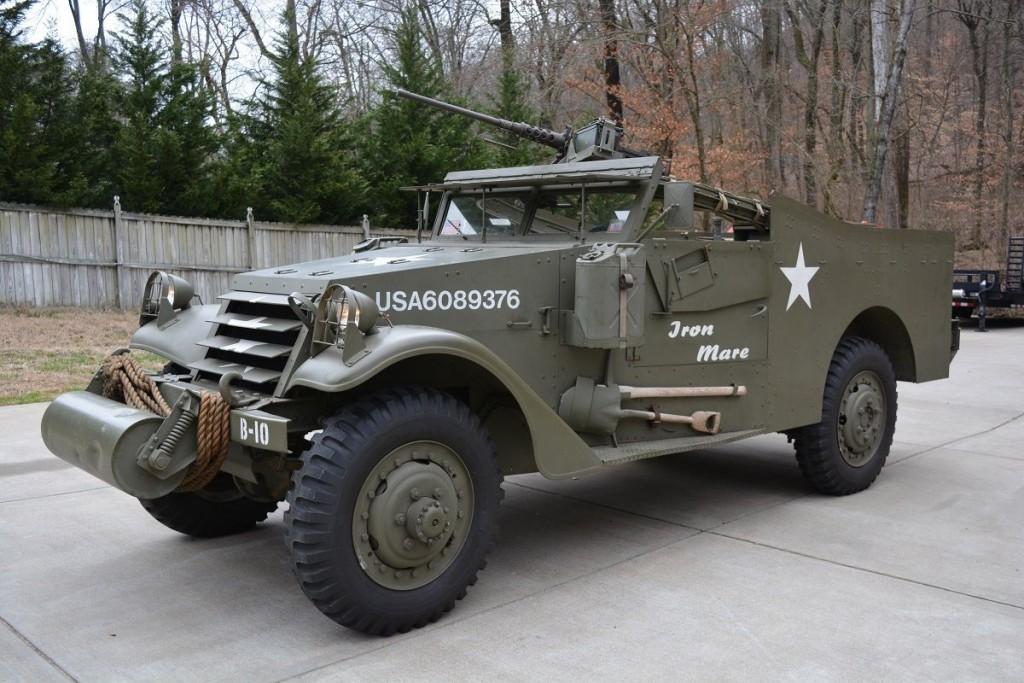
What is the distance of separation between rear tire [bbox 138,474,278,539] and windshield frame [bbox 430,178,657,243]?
1.80 metres

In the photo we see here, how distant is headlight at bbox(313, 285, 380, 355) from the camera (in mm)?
3686

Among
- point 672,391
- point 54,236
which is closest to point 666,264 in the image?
point 672,391

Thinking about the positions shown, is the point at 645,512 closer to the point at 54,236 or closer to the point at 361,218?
the point at 54,236

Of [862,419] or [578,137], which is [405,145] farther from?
[862,419]

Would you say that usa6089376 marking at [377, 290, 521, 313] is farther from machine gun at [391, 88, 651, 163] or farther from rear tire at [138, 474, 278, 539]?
machine gun at [391, 88, 651, 163]

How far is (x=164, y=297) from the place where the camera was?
5.00 m

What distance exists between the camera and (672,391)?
5.09 meters

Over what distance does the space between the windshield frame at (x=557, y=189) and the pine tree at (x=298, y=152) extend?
1182cm

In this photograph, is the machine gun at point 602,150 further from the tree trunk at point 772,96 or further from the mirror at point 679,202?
the tree trunk at point 772,96

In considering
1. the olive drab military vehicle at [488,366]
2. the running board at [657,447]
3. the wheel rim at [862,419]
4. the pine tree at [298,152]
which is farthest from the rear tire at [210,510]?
the pine tree at [298,152]

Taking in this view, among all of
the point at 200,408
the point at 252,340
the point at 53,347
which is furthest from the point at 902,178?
the point at 200,408

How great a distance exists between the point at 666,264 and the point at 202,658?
2.84 meters

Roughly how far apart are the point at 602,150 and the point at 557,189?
3.68 ft

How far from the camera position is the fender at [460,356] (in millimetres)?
3607
